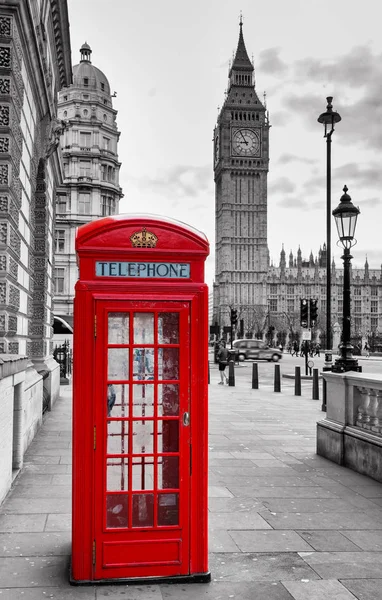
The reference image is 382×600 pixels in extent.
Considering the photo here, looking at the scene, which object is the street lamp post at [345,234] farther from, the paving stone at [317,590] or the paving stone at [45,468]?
the paving stone at [317,590]

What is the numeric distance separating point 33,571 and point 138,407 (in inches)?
54.0

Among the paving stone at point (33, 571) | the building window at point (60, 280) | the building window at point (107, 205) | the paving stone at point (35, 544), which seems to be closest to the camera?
the paving stone at point (33, 571)

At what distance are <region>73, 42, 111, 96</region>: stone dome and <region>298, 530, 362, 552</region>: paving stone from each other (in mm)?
55012

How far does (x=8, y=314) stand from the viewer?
7352 millimetres

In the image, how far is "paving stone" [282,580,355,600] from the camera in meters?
4.04

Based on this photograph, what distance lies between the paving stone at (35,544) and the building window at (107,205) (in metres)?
51.2

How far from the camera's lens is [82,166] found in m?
54.4

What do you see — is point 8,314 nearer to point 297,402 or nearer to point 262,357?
point 297,402

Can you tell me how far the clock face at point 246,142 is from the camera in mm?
131000

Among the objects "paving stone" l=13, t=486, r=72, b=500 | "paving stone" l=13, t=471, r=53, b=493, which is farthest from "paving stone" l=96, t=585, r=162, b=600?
"paving stone" l=13, t=471, r=53, b=493

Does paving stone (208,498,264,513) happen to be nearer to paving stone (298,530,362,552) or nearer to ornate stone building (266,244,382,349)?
paving stone (298,530,362,552)

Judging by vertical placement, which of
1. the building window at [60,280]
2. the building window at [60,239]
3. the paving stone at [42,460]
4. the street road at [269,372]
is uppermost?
the building window at [60,239]

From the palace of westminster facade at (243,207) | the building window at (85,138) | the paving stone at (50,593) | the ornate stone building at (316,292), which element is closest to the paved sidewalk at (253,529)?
the paving stone at (50,593)

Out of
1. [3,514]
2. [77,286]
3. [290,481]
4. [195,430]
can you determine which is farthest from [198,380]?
[290,481]
